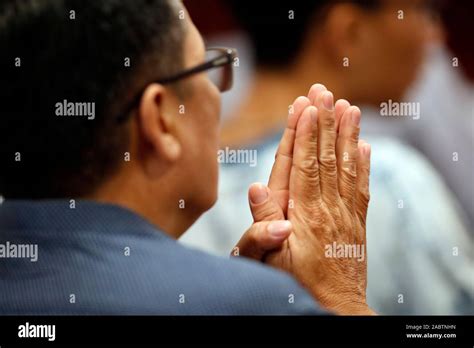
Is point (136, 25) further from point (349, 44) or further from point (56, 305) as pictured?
point (349, 44)

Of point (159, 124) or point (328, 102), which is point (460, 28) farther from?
point (159, 124)

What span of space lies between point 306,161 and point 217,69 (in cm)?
23

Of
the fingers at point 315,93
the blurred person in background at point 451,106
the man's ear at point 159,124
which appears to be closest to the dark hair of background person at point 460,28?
the blurred person in background at point 451,106

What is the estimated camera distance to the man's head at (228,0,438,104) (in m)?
1.88

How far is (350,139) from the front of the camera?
155cm

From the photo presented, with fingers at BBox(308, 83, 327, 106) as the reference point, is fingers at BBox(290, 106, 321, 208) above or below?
below

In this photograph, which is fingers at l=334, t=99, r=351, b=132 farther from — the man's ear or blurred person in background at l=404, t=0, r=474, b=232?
blurred person in background at l=404, t=0, r=474, b=232

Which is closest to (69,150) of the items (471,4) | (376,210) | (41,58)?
(41,58)

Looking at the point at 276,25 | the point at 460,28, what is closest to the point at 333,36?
the point at 276,25

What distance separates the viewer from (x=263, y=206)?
5.10 ft

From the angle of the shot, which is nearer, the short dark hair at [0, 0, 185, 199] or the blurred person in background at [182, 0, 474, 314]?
the short dark hair at [0, 0, 185, 199]

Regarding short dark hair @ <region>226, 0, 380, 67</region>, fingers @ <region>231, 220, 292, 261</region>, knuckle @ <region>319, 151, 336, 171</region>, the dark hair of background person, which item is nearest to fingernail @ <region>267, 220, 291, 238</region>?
fingers @ <region>231, 220, 292, 261</region>

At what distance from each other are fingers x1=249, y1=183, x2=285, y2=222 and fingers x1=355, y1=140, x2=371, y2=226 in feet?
0.50

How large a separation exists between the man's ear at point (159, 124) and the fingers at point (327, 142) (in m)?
0.30
